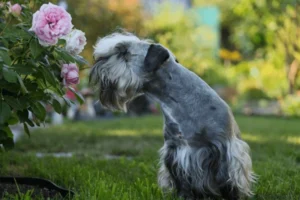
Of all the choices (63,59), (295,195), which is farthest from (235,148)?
(63,59)

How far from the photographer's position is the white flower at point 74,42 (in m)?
2.95

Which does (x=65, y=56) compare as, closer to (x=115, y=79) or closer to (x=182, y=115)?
(x=115, y=79)

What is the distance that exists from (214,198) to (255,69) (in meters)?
16.2

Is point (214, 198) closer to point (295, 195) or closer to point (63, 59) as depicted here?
point (295, 195)

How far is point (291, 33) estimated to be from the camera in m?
16.1

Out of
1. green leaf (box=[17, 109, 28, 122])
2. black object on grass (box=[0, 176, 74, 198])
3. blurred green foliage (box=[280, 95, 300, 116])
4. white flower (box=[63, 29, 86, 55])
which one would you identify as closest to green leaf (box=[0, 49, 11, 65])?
white flower (box=[63, 29, 86, 55])

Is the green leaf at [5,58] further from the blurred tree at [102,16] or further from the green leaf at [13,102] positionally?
the blurred tree at [102,16]

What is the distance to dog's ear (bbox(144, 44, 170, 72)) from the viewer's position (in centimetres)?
Answer: 303

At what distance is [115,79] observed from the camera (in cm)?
306

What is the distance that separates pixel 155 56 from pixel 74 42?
19.0 inches

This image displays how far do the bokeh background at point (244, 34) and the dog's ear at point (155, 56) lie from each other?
1018 cm

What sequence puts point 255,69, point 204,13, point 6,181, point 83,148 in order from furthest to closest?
point 204,13, point 255,69, point 83,148, point 6,181

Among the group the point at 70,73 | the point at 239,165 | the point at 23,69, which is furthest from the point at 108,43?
the point at 239,165

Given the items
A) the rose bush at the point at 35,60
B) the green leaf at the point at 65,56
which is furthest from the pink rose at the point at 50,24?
the green leaf at the point at 65,56
